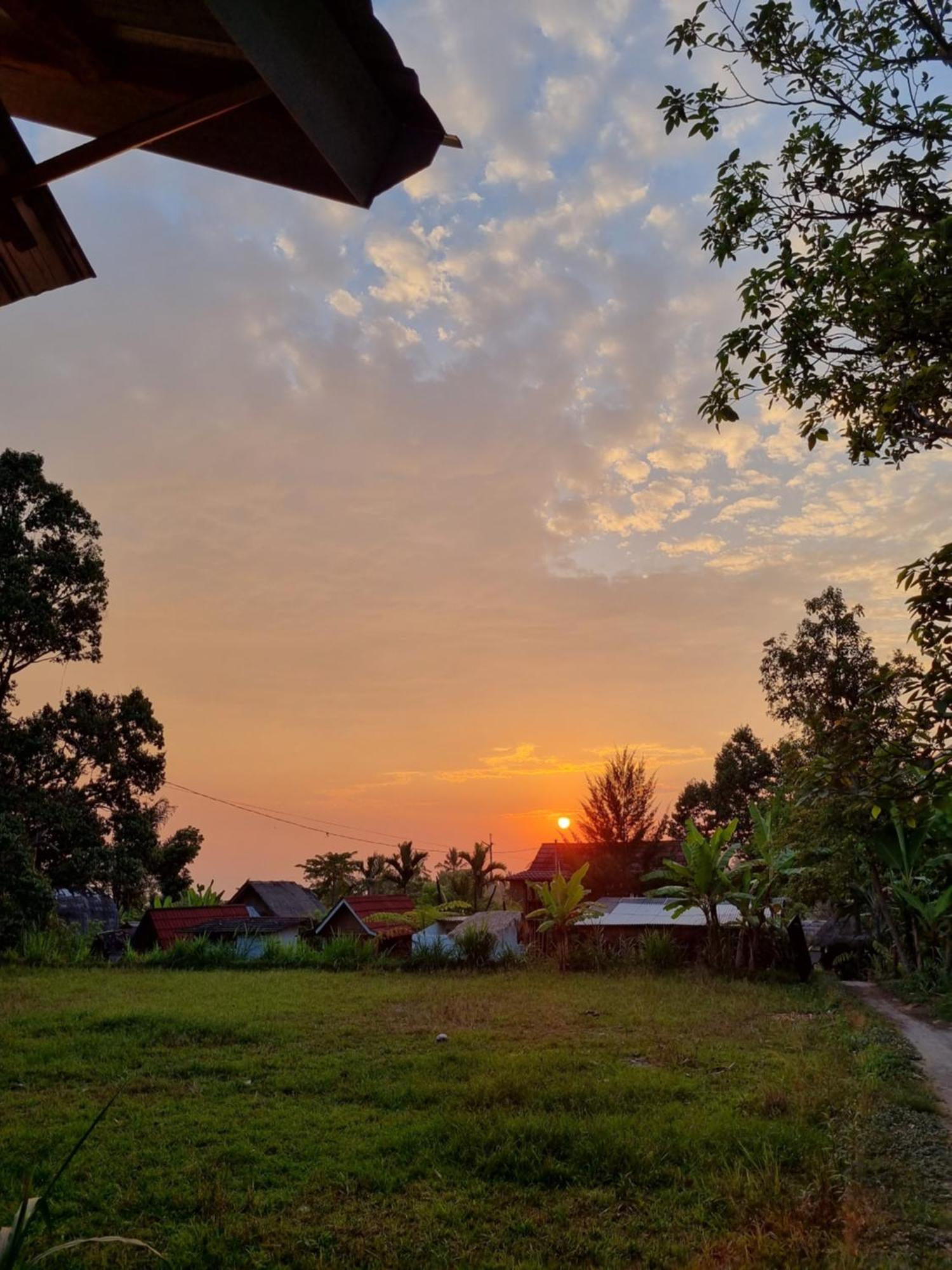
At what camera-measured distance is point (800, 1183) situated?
4.12 meters

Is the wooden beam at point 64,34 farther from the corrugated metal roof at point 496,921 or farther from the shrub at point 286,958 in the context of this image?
the corrugated metal roof at point 496,921

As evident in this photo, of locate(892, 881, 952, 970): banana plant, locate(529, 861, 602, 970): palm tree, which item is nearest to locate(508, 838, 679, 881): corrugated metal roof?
locate(529, 861, 602, 970): palm tree

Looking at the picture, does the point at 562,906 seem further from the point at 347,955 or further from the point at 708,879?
the point at 347,955

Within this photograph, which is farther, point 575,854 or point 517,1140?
point 575,854

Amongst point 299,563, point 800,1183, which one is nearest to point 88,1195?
point 800,1183

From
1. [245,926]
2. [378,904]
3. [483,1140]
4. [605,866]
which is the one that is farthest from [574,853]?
[483,1140]

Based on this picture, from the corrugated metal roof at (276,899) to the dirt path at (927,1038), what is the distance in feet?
81.3

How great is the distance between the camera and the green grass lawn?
362 centimetres

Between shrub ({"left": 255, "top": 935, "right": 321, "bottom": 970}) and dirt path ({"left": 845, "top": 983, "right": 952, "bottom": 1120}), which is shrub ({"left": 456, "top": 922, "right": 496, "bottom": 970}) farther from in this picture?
dirt path ({"left": 845, "top": 983, "right": 952, "bottom": 1120})

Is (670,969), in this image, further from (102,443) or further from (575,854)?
(575,854)

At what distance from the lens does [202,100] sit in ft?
5.32

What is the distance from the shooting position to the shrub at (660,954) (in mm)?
14828

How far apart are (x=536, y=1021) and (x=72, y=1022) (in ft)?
17.8

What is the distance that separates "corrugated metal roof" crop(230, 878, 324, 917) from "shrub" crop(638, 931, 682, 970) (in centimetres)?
1989
